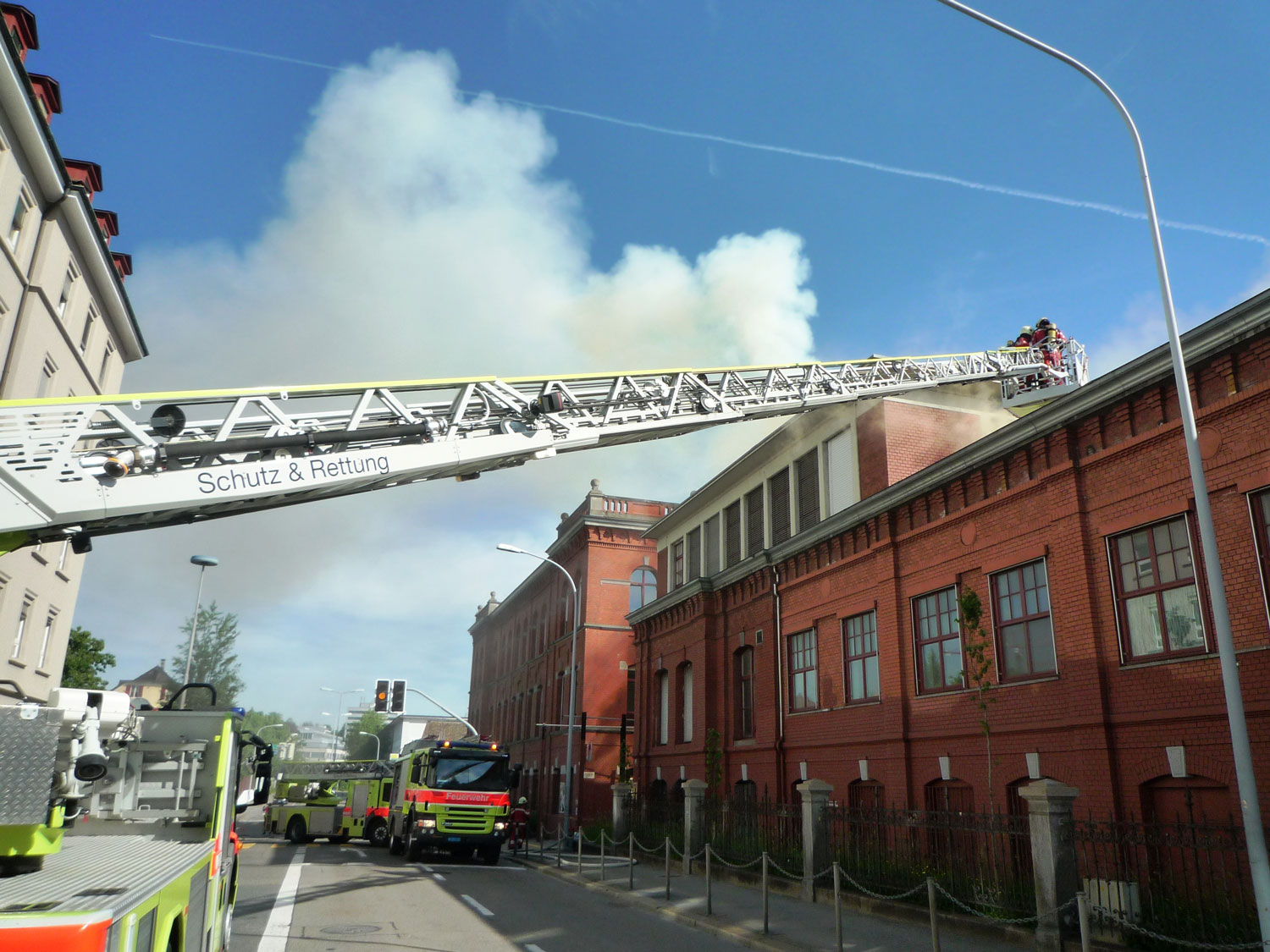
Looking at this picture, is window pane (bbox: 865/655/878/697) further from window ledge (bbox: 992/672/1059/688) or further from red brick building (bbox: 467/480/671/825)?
red brick building (bbox: 467/480/671/825)

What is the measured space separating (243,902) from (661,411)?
35.1 feet

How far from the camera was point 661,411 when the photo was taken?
1484 cm

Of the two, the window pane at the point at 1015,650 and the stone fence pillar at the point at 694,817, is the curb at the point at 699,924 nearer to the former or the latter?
the stone fence pillar at the point at 694,817

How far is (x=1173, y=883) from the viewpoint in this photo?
1159 cm

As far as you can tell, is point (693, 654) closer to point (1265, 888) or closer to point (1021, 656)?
point (1021, 656)

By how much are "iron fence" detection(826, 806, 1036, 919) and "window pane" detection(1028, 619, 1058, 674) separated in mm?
2716

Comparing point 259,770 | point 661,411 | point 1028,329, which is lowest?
point 259,770

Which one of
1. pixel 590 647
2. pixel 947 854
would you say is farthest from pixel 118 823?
pixel 590 647

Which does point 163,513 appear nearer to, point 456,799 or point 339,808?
point 456,799

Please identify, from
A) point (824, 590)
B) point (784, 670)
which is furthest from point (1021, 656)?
point (784, 670)

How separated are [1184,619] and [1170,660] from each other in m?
0.62

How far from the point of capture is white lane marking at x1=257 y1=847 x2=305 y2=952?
11422mm

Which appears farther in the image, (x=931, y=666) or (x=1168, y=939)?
(x=931, y=666)

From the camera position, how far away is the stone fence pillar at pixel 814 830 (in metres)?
17.1
